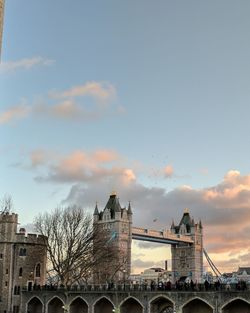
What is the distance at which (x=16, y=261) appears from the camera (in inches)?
2645

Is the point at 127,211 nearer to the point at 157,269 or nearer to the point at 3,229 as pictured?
the point at 157,269

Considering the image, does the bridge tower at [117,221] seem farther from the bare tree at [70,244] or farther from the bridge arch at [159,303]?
the bridge arch at [159,303]

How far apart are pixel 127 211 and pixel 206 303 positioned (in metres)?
87.7

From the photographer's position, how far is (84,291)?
6081 cm

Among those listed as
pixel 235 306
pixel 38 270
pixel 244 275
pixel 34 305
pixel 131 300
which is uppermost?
pixel 244 275

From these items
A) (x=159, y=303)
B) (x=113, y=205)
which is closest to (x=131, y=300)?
(x=159, y=303)

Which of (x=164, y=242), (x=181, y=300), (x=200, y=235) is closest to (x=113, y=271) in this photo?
(x=181, y=300)

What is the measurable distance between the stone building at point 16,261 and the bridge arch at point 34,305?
4.29ft

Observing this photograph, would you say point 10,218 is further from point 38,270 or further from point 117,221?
point 117,221

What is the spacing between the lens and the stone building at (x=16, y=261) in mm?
65625

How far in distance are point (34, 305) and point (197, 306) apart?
75.2 feet

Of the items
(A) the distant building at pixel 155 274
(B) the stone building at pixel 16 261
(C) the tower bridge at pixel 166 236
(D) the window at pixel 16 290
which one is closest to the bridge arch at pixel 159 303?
(B) the stone building at pixel 16 261

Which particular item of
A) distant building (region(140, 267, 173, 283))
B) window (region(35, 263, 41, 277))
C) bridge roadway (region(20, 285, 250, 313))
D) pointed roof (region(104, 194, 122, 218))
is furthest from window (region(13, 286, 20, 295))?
distant building (region(140, 267, 173, 283))

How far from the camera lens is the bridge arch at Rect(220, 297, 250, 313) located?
49062 mm
